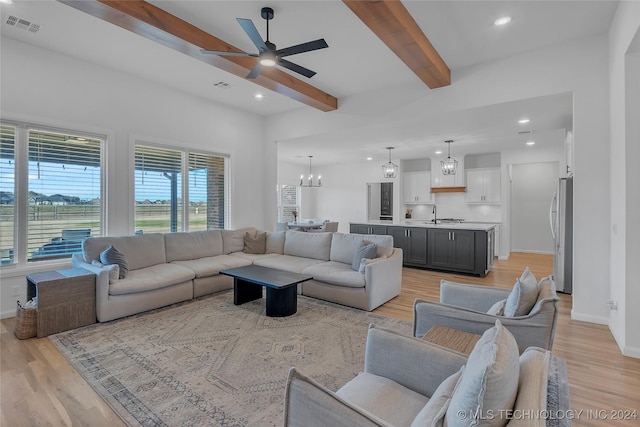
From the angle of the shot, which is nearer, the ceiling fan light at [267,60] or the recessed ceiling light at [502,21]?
the ceiling fan light at [267,60]

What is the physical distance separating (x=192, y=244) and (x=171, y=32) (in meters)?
3.00

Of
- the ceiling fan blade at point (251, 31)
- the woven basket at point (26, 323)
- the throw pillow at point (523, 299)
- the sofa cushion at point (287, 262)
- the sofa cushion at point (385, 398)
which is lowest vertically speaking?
the woven basket at point (26, 323)

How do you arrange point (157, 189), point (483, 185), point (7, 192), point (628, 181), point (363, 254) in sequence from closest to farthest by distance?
point (628, 181)
point (7, 192)
point (363, 254)
point (157, 189)
point (483, 185)

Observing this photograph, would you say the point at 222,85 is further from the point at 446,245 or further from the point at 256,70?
the point at 446,245

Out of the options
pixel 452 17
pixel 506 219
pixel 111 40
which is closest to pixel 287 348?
pixel 452 17

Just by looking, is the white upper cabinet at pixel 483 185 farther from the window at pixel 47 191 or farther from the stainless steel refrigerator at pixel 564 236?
the window at pixel 47 191

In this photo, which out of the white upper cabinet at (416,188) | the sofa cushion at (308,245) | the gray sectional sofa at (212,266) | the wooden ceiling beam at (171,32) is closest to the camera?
the wooden ceiling beam at (171,32)

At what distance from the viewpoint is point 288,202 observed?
11.1 metres

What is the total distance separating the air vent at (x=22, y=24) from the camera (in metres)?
3.27

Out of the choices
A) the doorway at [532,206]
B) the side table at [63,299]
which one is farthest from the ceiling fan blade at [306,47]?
the doorway at [532,206]

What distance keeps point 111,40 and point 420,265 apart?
20.1ft

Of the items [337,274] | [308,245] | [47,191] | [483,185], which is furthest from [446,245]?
[47,191]

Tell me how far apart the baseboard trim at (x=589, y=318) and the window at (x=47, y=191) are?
616 cm

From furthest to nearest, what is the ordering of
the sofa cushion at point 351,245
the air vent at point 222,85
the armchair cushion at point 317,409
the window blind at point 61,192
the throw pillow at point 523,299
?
1. the air vent at point 222,85
2. the sofa cushion at point 351,245
3. the window blind at point 61,192
4. the throw pillow at point 523,299
5. the armchair cushion at point 317,409
